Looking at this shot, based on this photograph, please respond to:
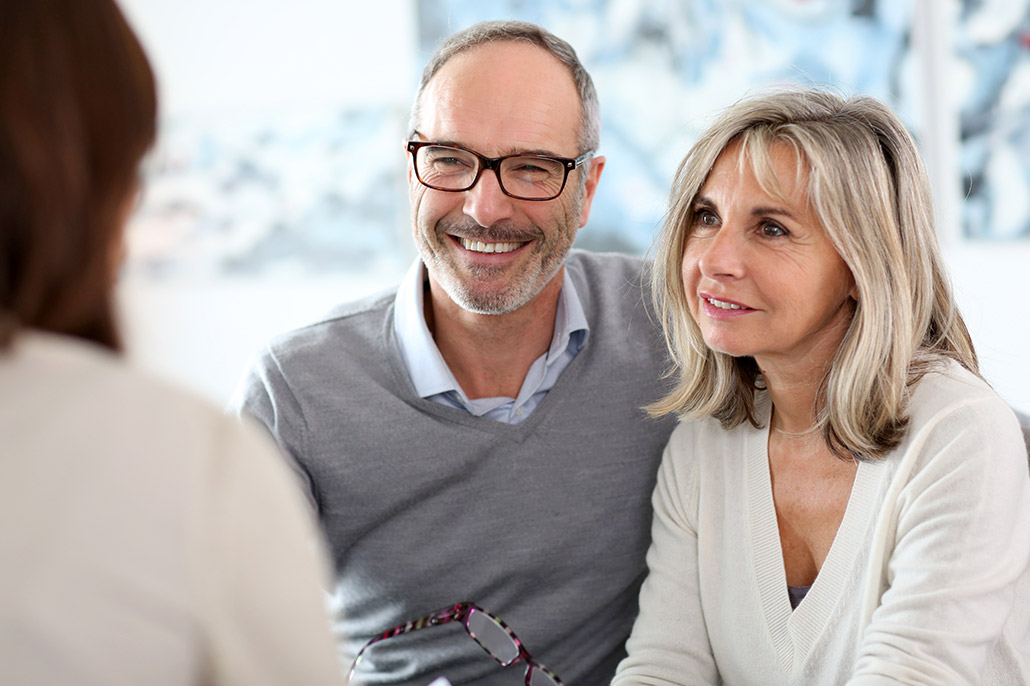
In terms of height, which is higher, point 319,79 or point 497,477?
point 319,79

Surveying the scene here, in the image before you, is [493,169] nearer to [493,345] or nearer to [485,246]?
[485,246]

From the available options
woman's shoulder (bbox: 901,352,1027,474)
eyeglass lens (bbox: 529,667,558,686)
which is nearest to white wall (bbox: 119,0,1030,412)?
eyeglass lens (bbox: 529,667,558,686)

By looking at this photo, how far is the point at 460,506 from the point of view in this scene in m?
1.69

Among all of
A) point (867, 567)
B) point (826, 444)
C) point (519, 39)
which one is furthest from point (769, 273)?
point (519, 39)

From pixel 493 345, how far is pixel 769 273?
0.57 meters

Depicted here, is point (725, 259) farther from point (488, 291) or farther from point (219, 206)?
point (219, 206)

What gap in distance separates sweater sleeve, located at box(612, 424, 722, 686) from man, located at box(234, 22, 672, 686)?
8 cm

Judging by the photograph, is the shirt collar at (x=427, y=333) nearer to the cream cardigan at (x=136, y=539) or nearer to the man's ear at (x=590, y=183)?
the man's ear at (x=590, y=183)

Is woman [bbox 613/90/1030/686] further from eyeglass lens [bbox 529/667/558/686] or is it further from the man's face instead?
the man's face

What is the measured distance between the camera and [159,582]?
645 millimetres

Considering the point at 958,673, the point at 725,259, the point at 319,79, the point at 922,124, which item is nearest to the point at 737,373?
the point at 725,259

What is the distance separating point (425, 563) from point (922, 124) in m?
2.82

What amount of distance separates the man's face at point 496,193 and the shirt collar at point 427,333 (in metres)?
0.06

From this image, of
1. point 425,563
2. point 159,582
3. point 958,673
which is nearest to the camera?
point 159,582
